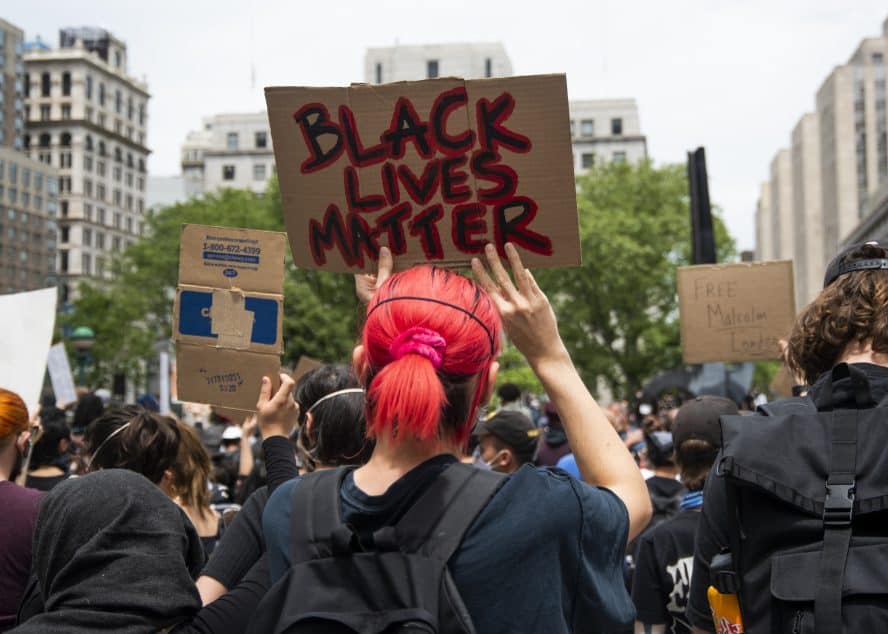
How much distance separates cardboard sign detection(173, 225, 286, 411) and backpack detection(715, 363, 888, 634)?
2.08 m

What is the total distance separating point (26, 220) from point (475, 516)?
11032 cm

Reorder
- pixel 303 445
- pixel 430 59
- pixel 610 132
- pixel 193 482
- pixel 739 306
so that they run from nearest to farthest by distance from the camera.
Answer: pixel 303 445 → pixel 193 482 → pixel 739 306 → pixel 430 59 → pixel 610 132

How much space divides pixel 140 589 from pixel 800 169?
12352 centimetres

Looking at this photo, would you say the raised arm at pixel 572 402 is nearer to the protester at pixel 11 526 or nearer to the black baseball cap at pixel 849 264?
the black baseball cap at pixel 849 264

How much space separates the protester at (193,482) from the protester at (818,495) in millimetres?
2116

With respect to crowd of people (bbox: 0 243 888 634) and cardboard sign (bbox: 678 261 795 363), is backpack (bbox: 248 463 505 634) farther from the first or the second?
cardboard sign (bbox: 678 261 795 363)

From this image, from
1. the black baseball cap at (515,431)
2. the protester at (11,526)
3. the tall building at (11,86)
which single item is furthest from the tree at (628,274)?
the tall building at (11,86)

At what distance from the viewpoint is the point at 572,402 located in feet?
7.29

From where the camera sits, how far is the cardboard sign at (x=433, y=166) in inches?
106

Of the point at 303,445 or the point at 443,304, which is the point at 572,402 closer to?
the point at 443,304

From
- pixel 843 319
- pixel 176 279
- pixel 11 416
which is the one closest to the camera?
pixel 843 319

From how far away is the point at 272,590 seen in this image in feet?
6.54

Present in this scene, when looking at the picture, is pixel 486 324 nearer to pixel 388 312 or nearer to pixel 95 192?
pixel 388 312

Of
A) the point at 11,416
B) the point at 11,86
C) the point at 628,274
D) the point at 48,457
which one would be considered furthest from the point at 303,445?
the point at 11,86
